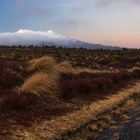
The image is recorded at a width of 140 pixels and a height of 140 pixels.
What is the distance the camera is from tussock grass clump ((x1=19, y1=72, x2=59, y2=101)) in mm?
20516

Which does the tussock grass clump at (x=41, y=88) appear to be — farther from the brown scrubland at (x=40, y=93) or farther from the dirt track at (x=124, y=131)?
the dirt track at (x=124, y=131)

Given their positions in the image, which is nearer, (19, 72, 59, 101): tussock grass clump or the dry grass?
the dry grass

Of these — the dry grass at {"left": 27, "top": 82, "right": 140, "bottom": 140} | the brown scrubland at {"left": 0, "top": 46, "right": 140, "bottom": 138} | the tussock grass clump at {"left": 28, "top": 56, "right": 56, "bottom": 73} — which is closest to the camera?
the dry grass at {"left": 27, "top": 82, "right": 140, "bottom": 140}

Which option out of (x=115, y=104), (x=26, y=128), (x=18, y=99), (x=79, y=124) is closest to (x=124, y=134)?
(x=79, y=124)

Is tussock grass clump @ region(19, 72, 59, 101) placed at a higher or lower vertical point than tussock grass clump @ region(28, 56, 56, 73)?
lower

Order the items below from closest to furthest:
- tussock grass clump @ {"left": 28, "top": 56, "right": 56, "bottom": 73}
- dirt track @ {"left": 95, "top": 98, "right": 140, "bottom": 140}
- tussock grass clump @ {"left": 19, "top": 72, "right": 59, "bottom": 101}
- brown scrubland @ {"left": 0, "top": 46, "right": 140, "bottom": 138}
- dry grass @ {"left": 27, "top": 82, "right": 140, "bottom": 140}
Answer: dry grass @ {"left": 27, "top": 82, "right": 140, "bottom": 140} < dirt track @ {"left": 95, "top": 98, "right": 140, "bottom": 140} < brown scrubland @ {"left": 0, "top": 46, "right": 140, "bottom": 138} < tussock grass clump @ {"left": 19, "top": 72, "right": 59, "bottom": 101} < tussock grass clump @ {"left": 28, "top": 56, "right": 56, "bottom": 73}

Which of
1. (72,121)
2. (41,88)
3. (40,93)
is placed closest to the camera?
(72,121)

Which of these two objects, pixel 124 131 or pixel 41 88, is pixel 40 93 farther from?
pixel 124 131

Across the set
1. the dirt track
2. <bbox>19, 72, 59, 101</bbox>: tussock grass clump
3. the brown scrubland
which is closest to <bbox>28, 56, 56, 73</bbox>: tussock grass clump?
the brown scrubland

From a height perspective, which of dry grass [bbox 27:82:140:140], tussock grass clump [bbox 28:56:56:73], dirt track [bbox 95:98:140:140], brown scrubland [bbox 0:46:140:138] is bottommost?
dirt track [bbox 95:98:140:140]

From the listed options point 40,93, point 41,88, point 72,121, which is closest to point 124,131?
point 72,121

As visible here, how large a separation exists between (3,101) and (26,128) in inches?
131

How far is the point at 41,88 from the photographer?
20.9 metres

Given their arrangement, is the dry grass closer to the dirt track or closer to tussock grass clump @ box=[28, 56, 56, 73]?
the dirt track
